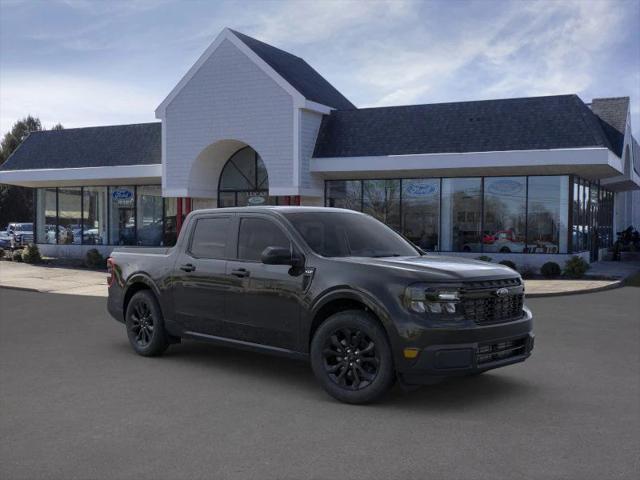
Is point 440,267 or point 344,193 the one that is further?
point 344,193

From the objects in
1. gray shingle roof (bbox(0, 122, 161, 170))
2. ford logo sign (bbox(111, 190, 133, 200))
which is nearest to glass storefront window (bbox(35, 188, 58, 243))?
gray shingle roof (bbox(0, 122, 161, 170))

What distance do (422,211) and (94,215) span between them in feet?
49.2

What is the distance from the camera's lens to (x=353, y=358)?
6.39 m

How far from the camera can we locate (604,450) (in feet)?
16.7

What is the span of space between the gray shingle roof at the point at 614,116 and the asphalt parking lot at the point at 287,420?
17.7 meters

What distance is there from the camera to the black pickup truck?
6164 millimetres

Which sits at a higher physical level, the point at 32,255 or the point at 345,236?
the point at 345,236

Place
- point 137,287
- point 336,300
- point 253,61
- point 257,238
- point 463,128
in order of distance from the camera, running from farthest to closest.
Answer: point 253,61
point 463,128
point 137,287
point 257,238
point 336,300

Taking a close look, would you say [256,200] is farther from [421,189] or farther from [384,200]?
[421,189]

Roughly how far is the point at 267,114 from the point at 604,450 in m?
19.7

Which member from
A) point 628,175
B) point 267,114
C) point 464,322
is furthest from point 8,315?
point 628,175

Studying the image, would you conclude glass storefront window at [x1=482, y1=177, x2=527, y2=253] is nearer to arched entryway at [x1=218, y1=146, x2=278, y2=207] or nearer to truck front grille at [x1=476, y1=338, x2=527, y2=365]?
arched entryway at [x1=218, y1=146, x2=278, y2=207]

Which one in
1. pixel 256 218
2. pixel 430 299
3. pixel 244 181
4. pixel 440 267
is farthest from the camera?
pixel 244 181

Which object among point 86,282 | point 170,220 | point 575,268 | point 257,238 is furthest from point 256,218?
point 170,220
